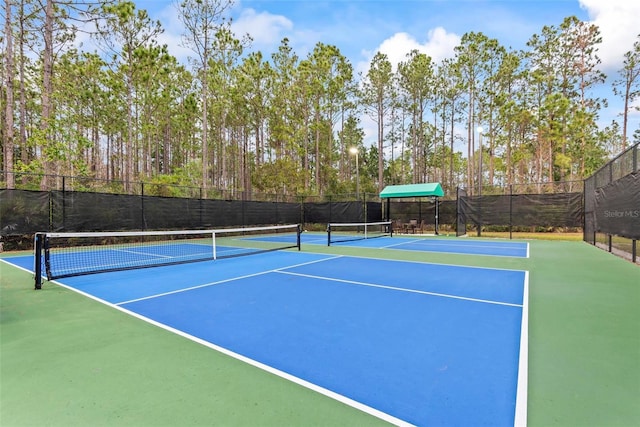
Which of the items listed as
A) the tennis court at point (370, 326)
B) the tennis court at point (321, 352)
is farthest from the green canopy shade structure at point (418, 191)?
the tennis court at point (321, 352)

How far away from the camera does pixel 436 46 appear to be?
28422 millimetres

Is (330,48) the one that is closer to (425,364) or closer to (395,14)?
(395,14)

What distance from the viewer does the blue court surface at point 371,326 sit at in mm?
2184

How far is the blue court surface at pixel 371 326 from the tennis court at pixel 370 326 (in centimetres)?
1

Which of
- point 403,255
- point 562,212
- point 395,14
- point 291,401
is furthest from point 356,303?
point 562,212

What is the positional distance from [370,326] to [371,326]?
0.04 feet

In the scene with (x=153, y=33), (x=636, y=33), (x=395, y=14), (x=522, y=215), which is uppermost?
(x=636, y=33)

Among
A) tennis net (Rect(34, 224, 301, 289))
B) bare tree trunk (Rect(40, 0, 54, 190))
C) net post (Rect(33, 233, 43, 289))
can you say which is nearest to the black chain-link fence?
tennis net (Rect(34, 224, 301, 289))

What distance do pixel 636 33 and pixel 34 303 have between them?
114ft

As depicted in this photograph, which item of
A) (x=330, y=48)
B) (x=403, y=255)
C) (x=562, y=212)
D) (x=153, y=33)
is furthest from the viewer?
(x=330, y=48)

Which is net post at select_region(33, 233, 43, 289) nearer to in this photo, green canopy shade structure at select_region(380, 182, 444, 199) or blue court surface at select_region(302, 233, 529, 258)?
blue court surface at select_region(302, 233, 529, 258)

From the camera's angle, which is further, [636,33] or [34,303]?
[636,33]

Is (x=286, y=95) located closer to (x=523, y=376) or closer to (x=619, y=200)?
(x=619, y=200)

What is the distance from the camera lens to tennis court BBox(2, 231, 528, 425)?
2.19 meters
